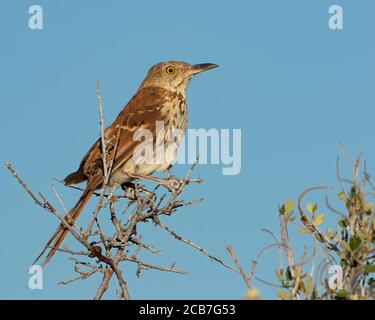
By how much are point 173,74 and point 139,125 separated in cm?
134

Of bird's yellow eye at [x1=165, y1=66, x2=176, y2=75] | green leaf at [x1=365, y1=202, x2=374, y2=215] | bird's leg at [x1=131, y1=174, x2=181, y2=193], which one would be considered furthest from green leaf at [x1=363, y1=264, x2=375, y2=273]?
bird's yellow eye at [x1=165, y1=66, x2=176, y2=75]

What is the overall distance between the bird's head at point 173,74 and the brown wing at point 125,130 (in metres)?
0.19

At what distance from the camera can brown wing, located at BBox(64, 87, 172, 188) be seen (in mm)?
6461

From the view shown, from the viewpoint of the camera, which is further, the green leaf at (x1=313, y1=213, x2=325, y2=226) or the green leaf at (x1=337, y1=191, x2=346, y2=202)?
the green leaf at (x1=313, y1=213, x2=325, y2=226)

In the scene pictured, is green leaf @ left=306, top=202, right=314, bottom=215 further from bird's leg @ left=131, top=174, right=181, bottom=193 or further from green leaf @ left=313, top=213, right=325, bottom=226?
bird's leg @ left=131, top=174, right=181, bottom=193

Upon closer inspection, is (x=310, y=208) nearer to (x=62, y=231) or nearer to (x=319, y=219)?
(x=319, y=219)

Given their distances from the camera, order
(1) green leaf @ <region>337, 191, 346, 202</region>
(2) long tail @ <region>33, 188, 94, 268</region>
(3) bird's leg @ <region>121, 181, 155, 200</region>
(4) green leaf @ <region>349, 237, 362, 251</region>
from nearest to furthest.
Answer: (4) green leaf @ <region>349, 237, 362, 251</region> → (1) green leaf @ <region>337, 191, 346, 202</region> → (2) long tail @ <region>33, 188, 94, 268</region> → (3) bird's leg @ <region>121, 181, 155, 200</region>

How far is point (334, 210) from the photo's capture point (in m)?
3.53
